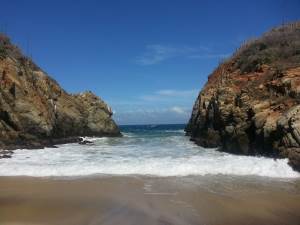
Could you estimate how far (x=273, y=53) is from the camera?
29953 mm

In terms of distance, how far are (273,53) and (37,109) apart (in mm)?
20163

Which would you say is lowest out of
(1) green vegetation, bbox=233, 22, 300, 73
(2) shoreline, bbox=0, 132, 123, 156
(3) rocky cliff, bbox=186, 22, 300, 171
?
(2) shoreline, bbox=0, 132, 123, 156

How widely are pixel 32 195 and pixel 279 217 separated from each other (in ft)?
23.8

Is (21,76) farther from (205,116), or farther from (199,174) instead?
(199,174)

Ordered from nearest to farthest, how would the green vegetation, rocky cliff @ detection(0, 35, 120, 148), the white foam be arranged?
1. the white foam
2. the green vegetation
3. rocky cliff @ detection(0, 35, 120, 148)

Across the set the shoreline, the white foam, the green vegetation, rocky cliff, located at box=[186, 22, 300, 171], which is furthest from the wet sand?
the green vegetation

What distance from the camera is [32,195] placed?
11977mm

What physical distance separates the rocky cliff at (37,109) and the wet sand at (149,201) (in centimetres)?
1576

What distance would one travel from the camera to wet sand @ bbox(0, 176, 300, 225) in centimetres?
934

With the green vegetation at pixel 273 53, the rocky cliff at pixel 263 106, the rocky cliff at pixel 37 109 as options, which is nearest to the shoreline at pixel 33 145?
the rocky cliff at pixel 37 109

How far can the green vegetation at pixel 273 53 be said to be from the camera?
28.3 metres

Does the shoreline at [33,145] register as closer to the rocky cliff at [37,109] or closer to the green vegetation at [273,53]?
the rocky cliff at [37,109]

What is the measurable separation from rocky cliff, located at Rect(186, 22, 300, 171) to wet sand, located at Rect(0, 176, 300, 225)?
455 centimetres

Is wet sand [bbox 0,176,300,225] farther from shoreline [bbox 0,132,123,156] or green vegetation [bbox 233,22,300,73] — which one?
green vegetation [bbox 233,22,300,73]
